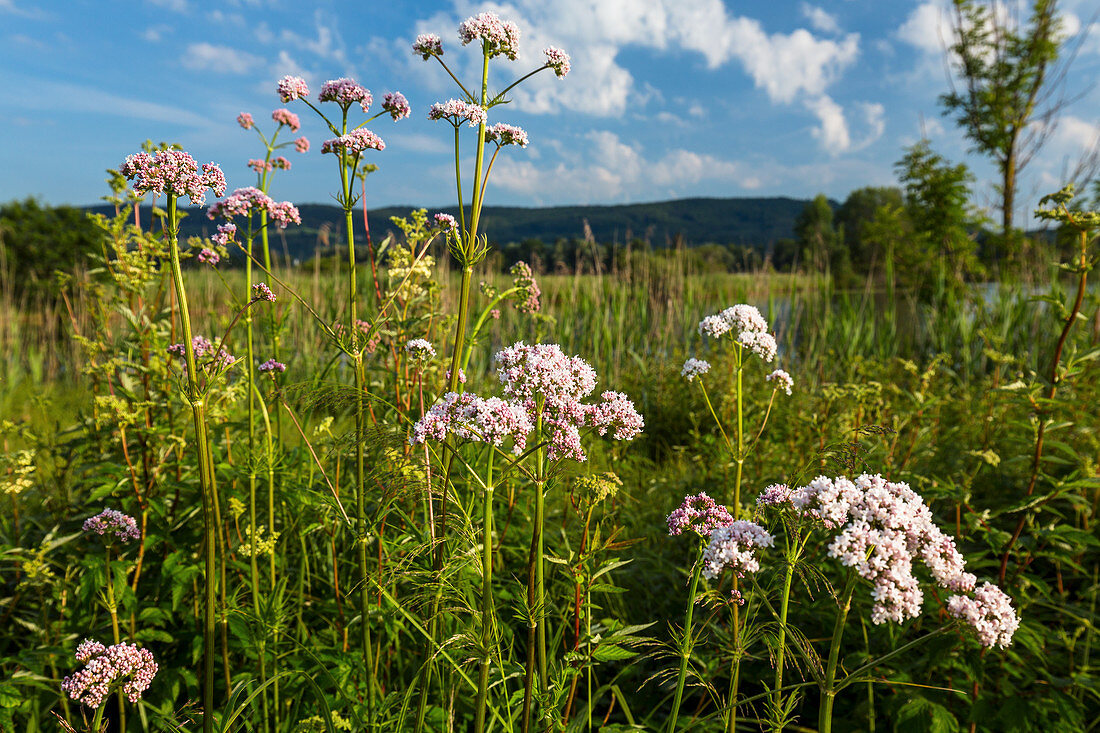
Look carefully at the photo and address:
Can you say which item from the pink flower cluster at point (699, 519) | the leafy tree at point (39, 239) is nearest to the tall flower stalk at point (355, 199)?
the pink flower cluster at point (699, 519)

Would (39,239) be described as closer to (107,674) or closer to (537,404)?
(107,674)

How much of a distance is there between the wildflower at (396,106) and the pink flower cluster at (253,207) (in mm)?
604

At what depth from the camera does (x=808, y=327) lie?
8.55m

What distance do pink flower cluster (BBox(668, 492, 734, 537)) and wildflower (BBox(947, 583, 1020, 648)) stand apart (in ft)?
1.80

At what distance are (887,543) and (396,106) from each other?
2.13m

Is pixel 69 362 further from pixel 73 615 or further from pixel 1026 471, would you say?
pixel 1026 471

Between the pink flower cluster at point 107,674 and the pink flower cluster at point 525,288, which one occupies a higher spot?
the pink flower cluster at point 525,288

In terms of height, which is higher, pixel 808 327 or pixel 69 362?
pixel 808 327

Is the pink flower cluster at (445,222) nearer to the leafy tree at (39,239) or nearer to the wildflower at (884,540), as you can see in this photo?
the wildflower at (884,540)

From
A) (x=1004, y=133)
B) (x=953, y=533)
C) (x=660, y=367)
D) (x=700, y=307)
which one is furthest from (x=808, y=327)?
(x=1004, y=133)

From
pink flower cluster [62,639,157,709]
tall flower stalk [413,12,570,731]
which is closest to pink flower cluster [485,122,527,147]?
tall flower stalk [413,12,570,731]

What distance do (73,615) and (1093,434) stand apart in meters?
6.12

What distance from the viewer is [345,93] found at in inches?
82.0

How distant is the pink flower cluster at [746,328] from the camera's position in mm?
2148
